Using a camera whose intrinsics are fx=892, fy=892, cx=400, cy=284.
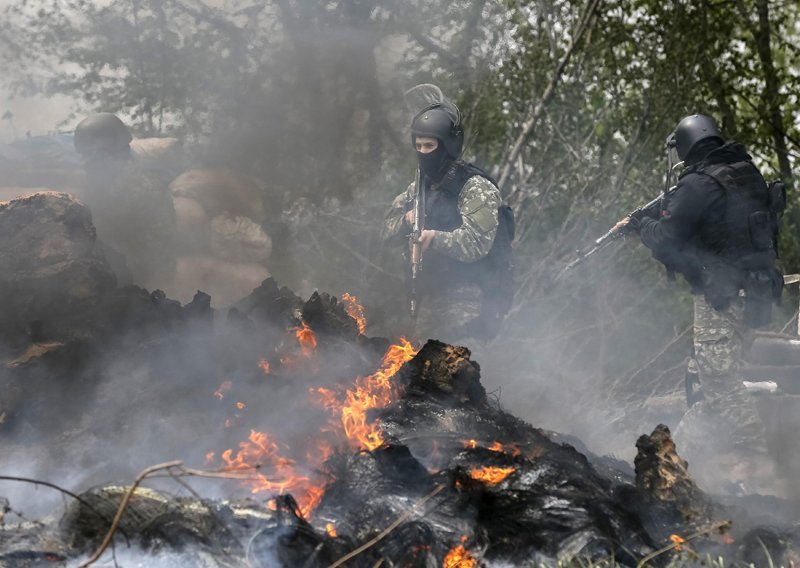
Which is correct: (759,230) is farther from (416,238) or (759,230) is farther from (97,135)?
(97,135)

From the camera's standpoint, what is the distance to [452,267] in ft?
21.0

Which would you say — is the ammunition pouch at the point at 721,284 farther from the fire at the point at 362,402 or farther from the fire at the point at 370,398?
the fire at the point at 362,402

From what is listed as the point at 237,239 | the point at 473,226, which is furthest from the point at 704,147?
the point at 237,239

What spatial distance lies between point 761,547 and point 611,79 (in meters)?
6.97

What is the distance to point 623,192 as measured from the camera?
1039 cm

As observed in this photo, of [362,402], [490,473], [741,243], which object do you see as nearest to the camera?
[490,473]

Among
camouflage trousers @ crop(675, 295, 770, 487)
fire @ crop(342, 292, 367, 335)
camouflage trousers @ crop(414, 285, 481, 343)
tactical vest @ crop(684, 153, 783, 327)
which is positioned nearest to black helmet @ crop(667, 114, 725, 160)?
tactical vest @ crop(684, 153, 783, 327)

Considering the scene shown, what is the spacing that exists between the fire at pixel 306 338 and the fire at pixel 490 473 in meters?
1.49

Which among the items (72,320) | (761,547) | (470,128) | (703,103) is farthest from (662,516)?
(703,103)

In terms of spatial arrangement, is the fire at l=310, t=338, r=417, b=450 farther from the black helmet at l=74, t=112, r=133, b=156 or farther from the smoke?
the black helmet at l=74, t=112, r=133, b=156

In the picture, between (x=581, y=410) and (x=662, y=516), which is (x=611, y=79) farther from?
(x=662, y=516)

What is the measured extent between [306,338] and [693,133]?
333cm

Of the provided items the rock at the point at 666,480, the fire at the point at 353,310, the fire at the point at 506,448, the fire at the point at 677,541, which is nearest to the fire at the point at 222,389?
the fire at the point at 353,310

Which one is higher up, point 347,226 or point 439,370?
point 439,370
